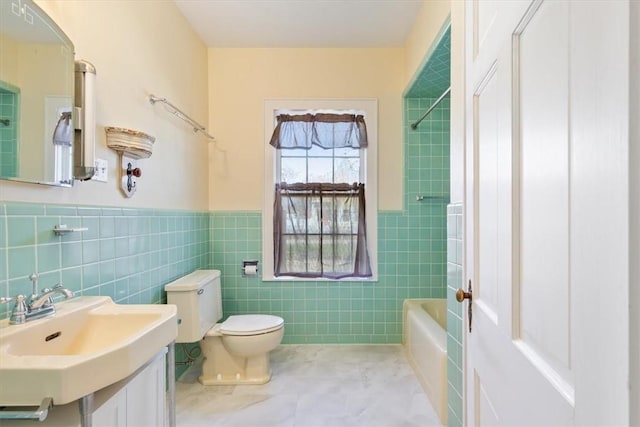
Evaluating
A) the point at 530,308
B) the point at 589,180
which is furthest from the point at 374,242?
the point at 589,180

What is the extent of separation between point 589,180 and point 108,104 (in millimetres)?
1883

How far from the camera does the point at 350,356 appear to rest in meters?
2.72

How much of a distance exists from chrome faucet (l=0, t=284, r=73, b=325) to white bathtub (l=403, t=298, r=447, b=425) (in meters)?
1.86

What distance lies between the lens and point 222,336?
2277 mm

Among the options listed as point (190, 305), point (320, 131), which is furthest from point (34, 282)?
point (320, 131)

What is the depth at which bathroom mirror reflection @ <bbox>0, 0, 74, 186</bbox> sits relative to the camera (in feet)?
3.56

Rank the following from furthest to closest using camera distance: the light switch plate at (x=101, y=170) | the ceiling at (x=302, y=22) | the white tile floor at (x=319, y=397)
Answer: the ceiling at (x=302, y=22), the white tile floor at (x=319, y=397), the light switch plate at (x=101, y=170)

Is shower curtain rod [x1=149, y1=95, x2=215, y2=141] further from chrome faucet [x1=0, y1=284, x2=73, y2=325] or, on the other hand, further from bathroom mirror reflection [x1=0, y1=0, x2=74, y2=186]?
chrome faucet [x1=0, y1=284, x2=73, y2=325]

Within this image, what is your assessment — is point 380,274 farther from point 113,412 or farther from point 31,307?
point 31,307

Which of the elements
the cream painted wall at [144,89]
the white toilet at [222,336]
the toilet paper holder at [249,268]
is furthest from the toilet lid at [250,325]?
the cream painted wall at [144,89]

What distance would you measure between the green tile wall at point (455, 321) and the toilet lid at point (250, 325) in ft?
4.19

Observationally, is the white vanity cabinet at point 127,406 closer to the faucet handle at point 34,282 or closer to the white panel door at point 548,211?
the faucet handle at point 34,282

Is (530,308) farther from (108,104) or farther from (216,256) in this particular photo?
(216,256)

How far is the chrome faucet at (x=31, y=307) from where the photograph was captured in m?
1.05
